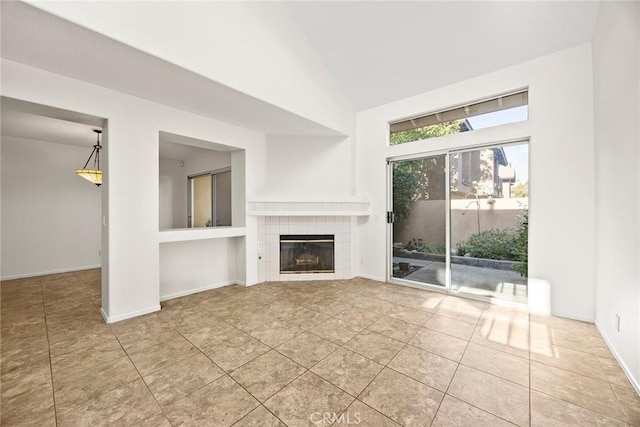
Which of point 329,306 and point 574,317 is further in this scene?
point 329,306

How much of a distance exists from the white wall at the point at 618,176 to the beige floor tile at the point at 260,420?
240 cm

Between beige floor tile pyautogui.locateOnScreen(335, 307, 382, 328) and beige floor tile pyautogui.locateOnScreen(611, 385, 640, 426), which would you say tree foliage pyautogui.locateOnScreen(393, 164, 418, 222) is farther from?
beige floor tile pyautogui.locateOnScreen(611, 385, 640, 426)

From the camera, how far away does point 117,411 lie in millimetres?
1575

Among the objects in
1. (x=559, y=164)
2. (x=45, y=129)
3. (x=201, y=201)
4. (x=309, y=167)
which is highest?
(x=45, y=129)

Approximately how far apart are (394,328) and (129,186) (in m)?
3.32

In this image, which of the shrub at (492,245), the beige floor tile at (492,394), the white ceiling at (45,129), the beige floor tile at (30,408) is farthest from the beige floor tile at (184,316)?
the shrub at (492,245)

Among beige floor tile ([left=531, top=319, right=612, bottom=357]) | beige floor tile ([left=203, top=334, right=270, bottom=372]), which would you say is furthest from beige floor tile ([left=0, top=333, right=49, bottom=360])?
beige floor tile ([left=531, top=319, right=612, bottom=357])

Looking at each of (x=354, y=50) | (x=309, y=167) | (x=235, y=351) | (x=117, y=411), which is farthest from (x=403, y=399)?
(x=354, y=50)

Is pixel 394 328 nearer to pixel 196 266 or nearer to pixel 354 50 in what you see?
pixel 196 266

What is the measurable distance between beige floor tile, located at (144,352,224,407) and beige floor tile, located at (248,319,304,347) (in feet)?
1.67

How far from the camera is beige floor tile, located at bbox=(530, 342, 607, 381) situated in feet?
6.35

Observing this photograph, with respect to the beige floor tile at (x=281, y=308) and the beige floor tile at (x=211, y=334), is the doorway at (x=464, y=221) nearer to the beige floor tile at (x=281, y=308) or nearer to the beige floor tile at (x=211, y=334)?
the beige floor tile at (x=281, y=308)

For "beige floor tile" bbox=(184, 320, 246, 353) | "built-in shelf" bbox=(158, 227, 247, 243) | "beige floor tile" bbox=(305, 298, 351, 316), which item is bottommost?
"beige floor tile" bbox=(184, 320, 246, 353)

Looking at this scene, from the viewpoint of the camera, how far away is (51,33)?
1.88m
